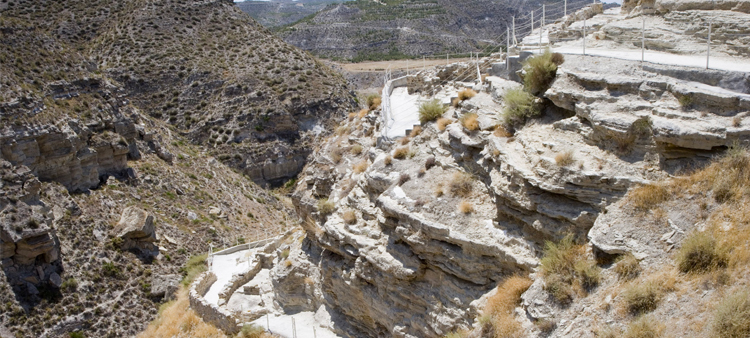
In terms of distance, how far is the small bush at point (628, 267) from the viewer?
9.12m

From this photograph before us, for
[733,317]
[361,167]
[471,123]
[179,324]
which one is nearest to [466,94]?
[471,123]

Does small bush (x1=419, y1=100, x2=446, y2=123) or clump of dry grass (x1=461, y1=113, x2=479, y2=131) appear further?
small bush (x1=419, y1=100, x2=446, y2=123)

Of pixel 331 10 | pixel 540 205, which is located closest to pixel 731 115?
pixel 540 205

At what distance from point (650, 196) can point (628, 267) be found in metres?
1.17

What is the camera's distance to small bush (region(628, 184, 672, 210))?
376 inches

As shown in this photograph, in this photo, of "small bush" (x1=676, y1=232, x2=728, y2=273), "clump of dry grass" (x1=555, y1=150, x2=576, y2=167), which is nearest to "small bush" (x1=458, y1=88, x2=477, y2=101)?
"clump of dry grass" (x1=555, y1=150, x2=576, y2=167)

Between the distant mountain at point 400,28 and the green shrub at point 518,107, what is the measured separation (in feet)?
222

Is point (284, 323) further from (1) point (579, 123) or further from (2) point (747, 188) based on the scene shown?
(2) point (747, 188)

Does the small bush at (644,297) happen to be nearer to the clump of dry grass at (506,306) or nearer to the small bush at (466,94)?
the clump of dry grass at (506,306)

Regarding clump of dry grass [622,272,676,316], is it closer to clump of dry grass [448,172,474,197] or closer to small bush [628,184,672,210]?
small bush [628,184,672,210]

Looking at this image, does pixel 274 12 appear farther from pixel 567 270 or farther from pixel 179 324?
pixel 567 270

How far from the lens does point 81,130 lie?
1186 inches

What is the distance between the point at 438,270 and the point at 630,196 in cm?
409

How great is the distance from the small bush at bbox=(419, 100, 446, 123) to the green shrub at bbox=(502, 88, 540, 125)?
270 centimetres
